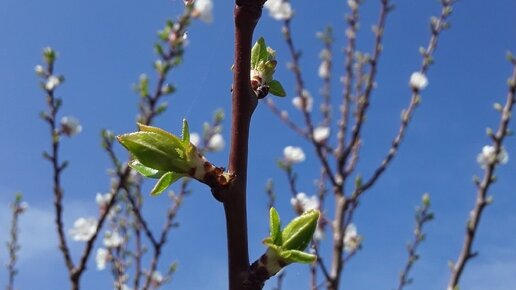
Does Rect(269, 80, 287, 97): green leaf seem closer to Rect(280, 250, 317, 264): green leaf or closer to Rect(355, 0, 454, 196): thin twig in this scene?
Rect(280, 250, 317, 264): green leaf

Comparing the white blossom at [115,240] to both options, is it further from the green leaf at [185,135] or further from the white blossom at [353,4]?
the green leaf at [185,135]

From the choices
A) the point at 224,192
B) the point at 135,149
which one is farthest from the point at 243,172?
the point at 135,149

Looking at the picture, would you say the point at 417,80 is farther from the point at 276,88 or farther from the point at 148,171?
the point at 148,171

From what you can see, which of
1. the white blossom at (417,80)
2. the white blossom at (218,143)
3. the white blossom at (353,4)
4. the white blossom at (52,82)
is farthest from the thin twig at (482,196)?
the white blossom at (218,143)

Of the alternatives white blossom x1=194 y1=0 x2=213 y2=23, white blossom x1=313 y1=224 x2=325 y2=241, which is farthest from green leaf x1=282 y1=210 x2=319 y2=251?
white blossom x1=194 y1=0 x2=213 y2=23

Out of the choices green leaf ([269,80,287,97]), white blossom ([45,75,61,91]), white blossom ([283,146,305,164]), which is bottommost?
green leaf ([269,80,287,97])

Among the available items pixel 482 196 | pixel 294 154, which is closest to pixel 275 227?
pixel 482 196
